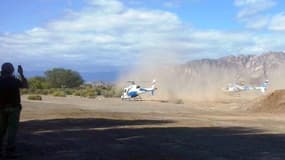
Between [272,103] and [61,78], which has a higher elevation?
[61,78]

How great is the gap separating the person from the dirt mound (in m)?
30.3

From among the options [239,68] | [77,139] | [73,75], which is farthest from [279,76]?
[77,139]

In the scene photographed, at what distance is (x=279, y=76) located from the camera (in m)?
119

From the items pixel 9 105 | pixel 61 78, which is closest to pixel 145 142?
pixel 9 105

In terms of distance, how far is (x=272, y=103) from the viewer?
45.1 meters

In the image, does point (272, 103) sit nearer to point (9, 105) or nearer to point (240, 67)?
point (9, 105)

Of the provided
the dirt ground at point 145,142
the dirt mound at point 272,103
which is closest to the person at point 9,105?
the dirt ground at point 145,142

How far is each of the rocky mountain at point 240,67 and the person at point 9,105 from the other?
92.6m

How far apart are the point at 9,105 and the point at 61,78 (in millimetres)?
85155

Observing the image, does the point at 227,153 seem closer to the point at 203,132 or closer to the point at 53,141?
the point at 53,141

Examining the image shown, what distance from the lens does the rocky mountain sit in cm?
11834

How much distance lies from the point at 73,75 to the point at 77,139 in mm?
83149

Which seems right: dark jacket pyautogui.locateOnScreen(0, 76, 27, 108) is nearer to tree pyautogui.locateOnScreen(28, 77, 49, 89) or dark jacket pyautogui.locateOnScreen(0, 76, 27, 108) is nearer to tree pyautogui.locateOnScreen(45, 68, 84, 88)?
tree pyautogui.locateOnScreen(28, 77, 49, 89)

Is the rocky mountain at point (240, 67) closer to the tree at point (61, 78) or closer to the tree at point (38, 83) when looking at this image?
the tree at point (61, 78)
